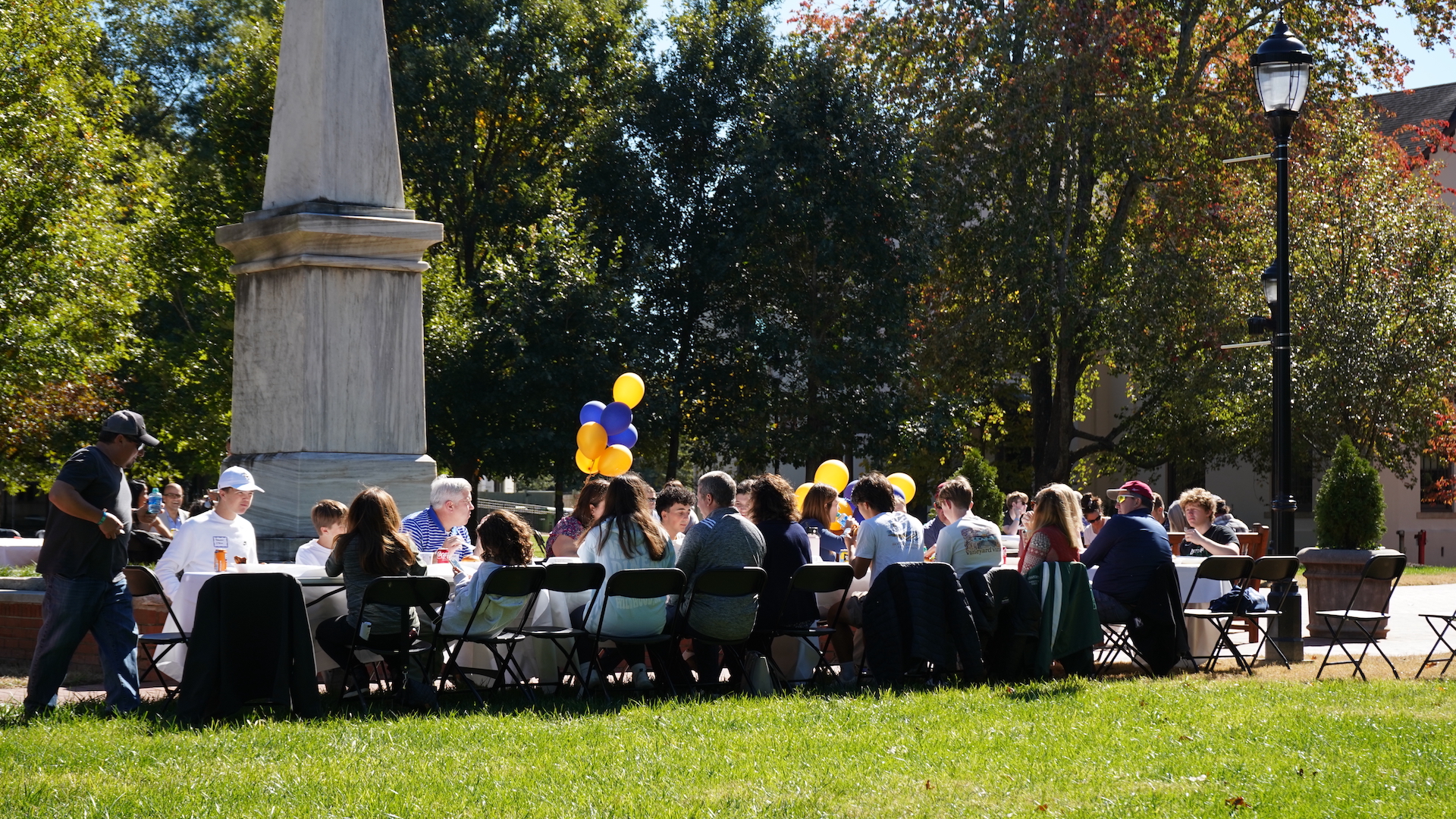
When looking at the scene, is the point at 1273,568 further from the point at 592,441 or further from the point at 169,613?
the point at 169,613

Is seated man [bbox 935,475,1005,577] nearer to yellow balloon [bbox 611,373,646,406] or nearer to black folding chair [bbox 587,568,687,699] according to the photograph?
black folding chair [bbox 587,568,687,699]

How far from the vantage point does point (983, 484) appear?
84.8 ft

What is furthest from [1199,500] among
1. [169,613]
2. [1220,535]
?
[169,613]

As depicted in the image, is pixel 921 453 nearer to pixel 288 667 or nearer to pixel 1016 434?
pixel 1016 434

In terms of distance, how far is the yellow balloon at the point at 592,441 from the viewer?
15.5 m

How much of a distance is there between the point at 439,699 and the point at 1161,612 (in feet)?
16.5

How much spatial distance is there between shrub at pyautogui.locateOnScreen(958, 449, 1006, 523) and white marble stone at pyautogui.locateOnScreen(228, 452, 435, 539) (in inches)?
633

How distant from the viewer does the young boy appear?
9430mm

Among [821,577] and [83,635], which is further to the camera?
[821,577]

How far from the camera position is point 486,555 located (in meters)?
9.12

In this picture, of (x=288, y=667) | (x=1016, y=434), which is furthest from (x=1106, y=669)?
(x=1016, y=434)

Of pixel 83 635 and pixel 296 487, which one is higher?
pixel 296 487

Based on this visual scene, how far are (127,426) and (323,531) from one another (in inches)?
60.5

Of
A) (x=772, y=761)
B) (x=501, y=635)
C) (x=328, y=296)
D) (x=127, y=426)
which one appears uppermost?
(x=328, y=296)
